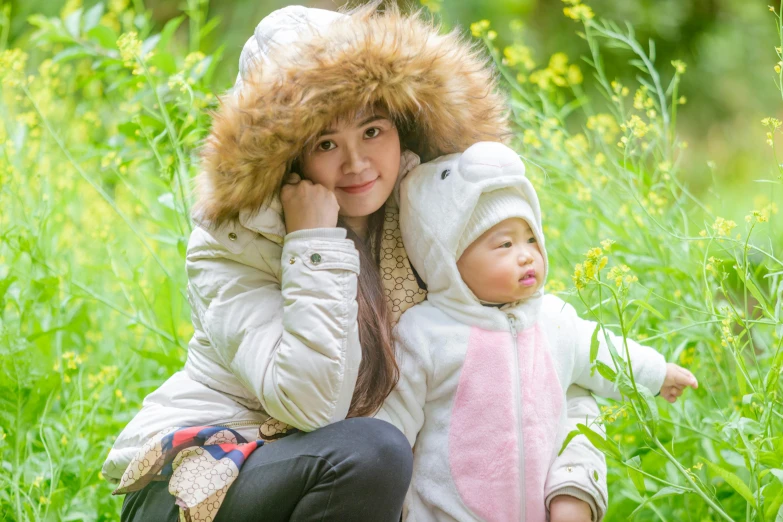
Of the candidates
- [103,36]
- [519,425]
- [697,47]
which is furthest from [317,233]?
[697,47]

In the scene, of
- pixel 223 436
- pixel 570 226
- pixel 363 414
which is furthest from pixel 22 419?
pixel 570 226

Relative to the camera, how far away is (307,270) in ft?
5.24

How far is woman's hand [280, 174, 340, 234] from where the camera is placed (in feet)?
5.38

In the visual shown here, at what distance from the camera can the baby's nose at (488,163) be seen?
5.57ft

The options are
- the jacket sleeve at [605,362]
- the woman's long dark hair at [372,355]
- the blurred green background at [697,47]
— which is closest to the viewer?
the woman's long dark hair at [372,355]

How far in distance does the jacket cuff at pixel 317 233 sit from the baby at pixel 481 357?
186 millimetres

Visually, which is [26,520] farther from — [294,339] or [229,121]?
[229,121]

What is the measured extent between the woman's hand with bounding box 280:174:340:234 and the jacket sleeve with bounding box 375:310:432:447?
265 mm

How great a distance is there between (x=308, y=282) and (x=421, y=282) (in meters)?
0.32

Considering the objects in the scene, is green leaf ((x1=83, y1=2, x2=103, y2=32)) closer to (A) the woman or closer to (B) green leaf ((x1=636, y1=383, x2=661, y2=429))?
(A) the woman

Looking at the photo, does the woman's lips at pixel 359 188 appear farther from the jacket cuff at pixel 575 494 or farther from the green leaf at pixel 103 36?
the green leaf at pixel 103 36

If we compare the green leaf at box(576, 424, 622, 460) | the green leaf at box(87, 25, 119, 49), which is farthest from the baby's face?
the green leaf at box(87, 25, 119, 49)

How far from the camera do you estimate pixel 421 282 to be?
1.84 m

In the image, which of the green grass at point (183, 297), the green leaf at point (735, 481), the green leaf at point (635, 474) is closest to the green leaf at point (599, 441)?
the green leaf at point (635, 474)
